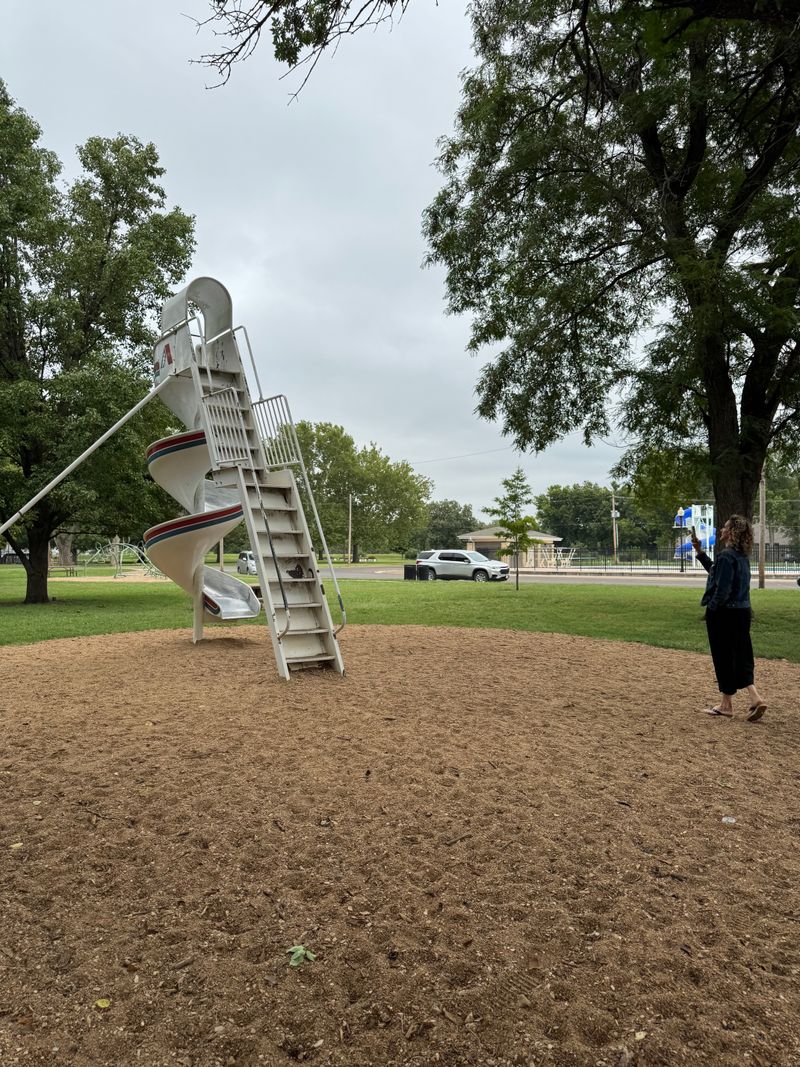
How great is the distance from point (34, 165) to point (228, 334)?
14995mm

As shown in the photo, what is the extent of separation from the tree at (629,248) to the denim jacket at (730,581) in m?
6.50

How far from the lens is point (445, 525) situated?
10119cm

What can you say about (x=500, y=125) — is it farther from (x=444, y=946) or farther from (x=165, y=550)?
(x=444, y=946)

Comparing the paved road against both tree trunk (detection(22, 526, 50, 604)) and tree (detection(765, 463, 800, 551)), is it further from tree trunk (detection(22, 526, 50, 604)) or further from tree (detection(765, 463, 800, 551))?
tree (detection(765, 463, 800, 551))

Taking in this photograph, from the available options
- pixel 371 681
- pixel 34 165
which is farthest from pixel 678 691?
pixel 34 165

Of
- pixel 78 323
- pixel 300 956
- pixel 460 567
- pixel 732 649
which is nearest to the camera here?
pixel 300 956

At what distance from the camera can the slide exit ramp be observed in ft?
26.7

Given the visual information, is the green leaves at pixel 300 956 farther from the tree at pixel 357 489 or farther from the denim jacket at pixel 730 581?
the tree at pixel 357 489

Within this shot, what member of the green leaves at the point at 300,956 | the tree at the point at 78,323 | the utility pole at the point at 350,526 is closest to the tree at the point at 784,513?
the utility pole at the point at 350,526

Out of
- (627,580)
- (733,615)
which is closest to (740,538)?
(733,615)

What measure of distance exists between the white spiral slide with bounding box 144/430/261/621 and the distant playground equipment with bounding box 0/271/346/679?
1cm

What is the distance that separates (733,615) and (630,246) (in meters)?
10.2

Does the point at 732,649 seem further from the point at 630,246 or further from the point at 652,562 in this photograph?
the point at 652,562

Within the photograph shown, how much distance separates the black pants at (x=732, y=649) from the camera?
6453 millimetres
